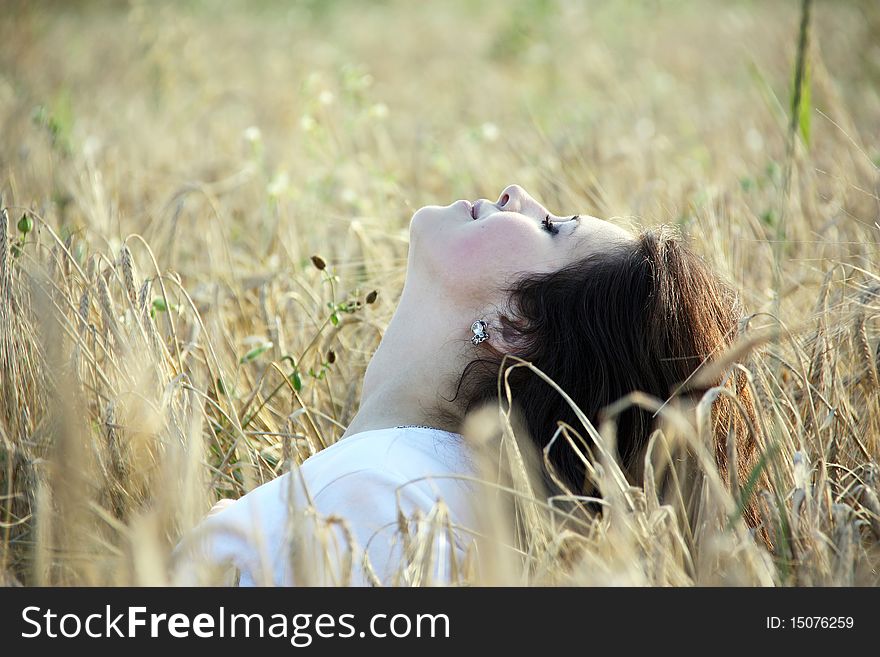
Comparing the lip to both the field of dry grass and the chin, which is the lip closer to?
the chin

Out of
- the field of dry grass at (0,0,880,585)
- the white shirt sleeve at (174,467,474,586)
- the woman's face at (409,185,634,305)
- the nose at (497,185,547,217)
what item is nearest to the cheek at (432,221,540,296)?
the woman's face at (409,185,634,305)

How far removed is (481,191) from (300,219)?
0.67 metres

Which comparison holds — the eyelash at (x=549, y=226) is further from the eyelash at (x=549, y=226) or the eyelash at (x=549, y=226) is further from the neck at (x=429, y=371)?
the neck at (x=429, y=371)

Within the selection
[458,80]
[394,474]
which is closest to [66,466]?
[394,474]

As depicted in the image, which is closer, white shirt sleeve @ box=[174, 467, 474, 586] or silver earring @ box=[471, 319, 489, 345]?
white shirt sleeve @ box=[174, 467, 474, 586]

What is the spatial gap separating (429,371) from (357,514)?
396 mm

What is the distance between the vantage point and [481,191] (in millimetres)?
3459

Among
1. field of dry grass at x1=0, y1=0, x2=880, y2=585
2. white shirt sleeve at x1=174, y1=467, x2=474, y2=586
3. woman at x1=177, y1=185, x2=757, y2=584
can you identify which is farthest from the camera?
woman at x1=177, y1=185, x2=757, y2=584

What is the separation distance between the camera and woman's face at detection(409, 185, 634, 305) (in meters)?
1.70

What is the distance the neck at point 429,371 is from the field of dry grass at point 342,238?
18cm

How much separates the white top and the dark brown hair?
22cm

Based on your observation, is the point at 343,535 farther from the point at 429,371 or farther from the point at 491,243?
the point at 491,243

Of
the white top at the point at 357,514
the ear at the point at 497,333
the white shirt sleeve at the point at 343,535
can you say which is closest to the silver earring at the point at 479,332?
Answer: the ear at the point at 497,333
